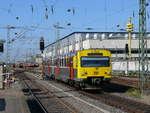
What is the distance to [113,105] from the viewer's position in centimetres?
1644

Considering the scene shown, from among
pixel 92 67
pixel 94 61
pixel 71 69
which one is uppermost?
pixel 94 61

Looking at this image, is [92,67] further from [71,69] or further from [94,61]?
[71,69]

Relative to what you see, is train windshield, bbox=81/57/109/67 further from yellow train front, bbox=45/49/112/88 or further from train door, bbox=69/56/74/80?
train door, bbox=69/56/74/80

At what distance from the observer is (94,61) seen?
2284 cm

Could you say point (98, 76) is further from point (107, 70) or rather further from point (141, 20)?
point (141, 20)

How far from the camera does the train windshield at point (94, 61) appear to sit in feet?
74.3

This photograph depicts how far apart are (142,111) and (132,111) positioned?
1.60ft

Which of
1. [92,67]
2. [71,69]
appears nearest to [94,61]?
[92,67]

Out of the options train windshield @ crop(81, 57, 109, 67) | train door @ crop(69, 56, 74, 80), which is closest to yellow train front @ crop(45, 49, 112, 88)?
train windshield @ crop(81, 57, 109, 67)

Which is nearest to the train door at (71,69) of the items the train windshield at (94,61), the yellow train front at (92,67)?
the yellow train front at (92,67)

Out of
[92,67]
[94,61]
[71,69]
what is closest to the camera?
[92,67]

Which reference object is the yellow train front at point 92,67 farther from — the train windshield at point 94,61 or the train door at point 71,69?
the train door at point 71,69

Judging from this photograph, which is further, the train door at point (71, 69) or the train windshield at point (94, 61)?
the train door at point (71, 69)

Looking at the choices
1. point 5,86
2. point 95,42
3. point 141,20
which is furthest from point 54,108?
point 95,42
